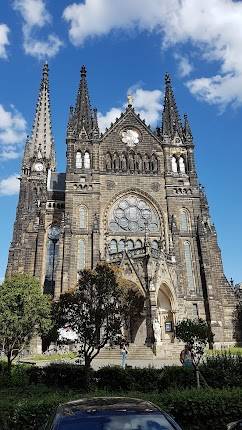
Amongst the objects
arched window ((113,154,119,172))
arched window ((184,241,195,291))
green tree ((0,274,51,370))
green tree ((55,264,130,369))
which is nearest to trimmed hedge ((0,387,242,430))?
green tree ((55,264,130,369))

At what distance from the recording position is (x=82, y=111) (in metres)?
42.2

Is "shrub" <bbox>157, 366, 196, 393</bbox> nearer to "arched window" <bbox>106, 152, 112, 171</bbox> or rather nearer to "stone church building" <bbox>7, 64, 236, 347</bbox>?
"stone church building" <bbox>7, 64, 236, 347</bbox>

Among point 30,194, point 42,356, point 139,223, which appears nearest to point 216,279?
point 139,223

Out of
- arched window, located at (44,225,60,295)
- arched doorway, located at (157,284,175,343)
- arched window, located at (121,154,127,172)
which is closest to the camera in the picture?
arched doorway, located at (157,284,175,343)

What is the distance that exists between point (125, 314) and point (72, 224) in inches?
748

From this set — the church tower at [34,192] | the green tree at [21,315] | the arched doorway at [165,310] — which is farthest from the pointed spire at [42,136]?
the green tree at [21,315]

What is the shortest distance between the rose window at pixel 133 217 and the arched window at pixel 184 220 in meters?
2.24

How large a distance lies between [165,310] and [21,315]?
51.7 feet

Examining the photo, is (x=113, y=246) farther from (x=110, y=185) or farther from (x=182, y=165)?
(x=182, y=165)

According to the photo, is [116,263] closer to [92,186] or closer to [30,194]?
[92,186]

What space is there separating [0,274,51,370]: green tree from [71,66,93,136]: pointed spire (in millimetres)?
23555

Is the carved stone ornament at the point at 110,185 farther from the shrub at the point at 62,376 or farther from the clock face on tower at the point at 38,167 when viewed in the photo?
the shrub at the point at 62,376

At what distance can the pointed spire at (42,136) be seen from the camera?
194 ft

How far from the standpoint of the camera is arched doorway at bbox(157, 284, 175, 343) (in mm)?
31297
